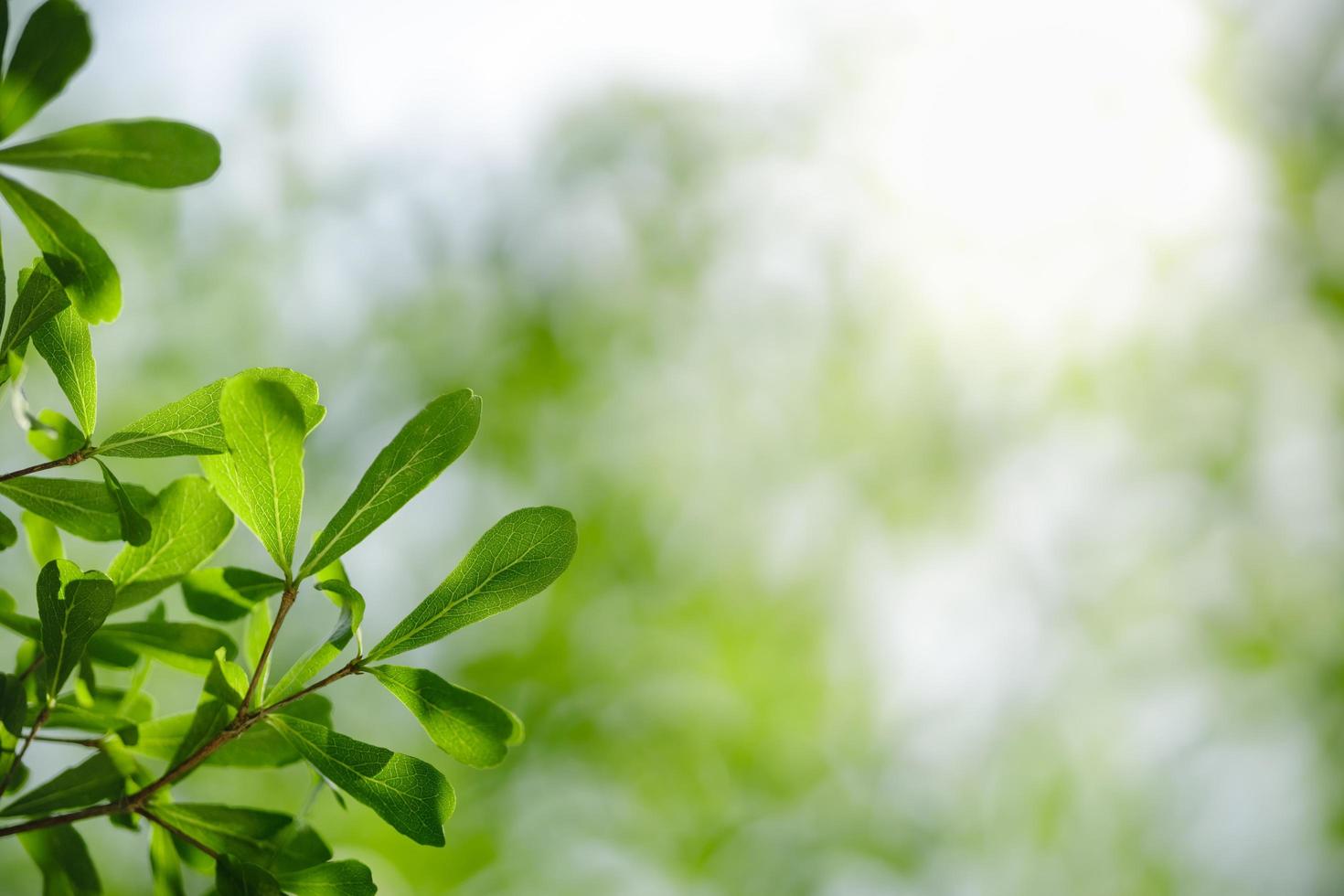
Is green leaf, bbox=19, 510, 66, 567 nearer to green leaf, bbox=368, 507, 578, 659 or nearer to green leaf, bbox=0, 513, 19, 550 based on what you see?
green leaf, bbox=0, 513, 19, 550

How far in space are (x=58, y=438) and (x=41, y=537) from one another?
0.06 m

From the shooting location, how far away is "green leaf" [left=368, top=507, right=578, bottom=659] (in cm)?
46

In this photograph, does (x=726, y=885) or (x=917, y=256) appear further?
(x=917, y=256)

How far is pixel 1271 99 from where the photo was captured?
481 centimetres

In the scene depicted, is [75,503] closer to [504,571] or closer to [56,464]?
[56,464]

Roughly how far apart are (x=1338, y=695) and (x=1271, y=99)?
2.83 metres

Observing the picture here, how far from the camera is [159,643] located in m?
0.52

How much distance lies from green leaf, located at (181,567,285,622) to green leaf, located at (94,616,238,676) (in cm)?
1

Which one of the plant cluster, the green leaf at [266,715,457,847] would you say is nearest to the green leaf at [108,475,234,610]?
the plant cluster

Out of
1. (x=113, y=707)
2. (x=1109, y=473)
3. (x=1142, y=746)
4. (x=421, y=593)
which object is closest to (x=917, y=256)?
(x=1109, y=473)

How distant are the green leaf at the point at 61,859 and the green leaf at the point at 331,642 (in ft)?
0.45

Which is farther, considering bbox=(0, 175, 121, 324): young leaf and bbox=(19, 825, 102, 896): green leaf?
bbox=(19, 825, 102, 896): green leaf

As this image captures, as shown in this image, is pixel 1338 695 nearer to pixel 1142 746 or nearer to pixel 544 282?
pixel 1142 746

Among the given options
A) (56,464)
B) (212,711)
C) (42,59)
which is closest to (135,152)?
(42,59)
